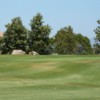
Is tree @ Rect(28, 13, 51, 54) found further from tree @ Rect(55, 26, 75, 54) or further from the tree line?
tree @ Rect(55, 26, 75, 54)

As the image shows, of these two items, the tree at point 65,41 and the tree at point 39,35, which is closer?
the tree at point 39,35

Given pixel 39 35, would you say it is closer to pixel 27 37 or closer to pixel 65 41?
pixel 27 37

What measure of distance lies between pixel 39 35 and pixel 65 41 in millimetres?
18339

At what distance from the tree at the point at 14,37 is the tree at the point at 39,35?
109 cm

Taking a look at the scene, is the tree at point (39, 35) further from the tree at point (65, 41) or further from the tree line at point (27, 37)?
the tree at point (65, 41)

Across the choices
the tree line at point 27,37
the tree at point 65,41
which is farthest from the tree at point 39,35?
the tree at point 65,41

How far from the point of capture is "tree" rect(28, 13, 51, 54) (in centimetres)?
5078

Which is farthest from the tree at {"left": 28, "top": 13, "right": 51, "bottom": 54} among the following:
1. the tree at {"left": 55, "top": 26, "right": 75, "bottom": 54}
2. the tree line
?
the tree at {"left": 55, "top": 26, "right": 75, "bottom": 54}

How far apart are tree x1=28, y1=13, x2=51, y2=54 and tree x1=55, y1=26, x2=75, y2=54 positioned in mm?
15248

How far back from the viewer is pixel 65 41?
69000 millimetres

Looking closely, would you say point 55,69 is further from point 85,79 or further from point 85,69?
point 85,79

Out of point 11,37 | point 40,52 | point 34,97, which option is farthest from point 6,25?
point 34,97

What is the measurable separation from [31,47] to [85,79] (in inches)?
1260

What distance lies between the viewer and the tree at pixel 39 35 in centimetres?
5078
